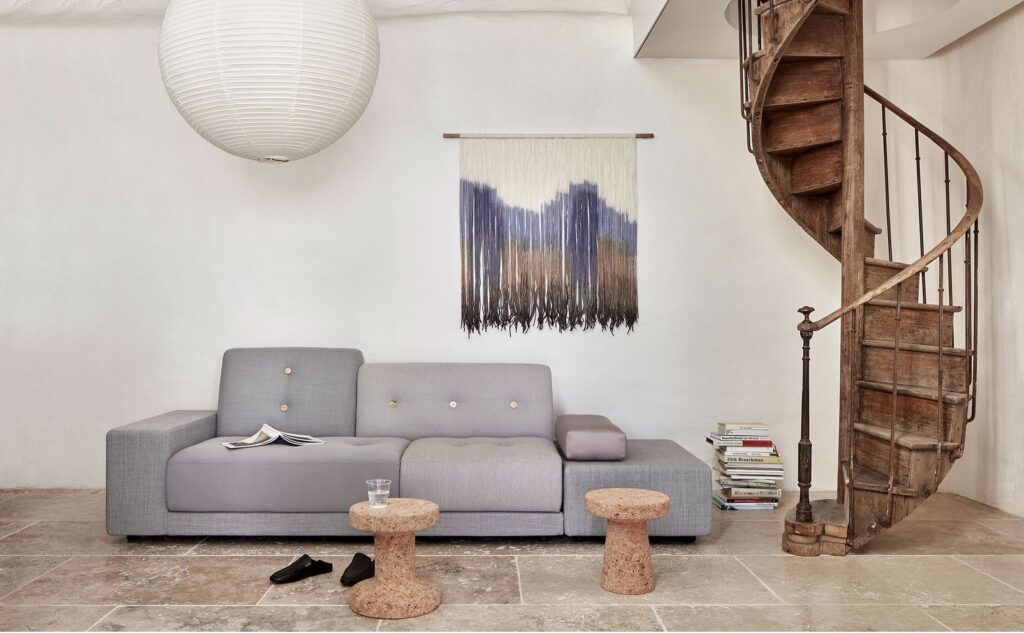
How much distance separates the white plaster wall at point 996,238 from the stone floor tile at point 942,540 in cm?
55

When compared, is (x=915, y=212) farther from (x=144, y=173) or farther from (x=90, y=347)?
(x=90, y=347)

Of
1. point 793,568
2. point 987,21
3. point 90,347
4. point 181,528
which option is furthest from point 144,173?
point 987,21

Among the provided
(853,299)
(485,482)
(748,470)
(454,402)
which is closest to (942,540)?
(748,470)

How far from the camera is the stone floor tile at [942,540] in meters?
3.75

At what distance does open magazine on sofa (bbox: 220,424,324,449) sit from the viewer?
4.03 metres

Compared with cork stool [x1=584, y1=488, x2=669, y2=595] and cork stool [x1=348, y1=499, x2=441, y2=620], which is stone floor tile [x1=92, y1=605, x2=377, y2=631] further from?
cork stool [x1=584, y1=488, x2=669, y2=595]

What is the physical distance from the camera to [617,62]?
5051 millimetres

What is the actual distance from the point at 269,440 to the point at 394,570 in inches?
52.9

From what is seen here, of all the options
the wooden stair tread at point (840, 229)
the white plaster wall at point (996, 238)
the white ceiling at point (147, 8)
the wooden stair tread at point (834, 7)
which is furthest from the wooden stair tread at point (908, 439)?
the white ceiling at point (147, 8)

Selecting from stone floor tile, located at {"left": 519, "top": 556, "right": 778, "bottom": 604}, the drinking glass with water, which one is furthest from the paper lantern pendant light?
stone floor tile, located at {"left": 519, "top": 556, "right": 778, "bottom": 604}

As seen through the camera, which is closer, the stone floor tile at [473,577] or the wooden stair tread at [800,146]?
the stone floor tile at [473,577]

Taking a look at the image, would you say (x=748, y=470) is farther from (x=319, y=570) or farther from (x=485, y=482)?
(x=319, y=570)

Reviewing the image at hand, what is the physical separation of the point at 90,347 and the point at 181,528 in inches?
66.8

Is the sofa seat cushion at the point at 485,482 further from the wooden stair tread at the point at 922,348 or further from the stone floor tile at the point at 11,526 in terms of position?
the stone floor tile at the point at 11,526
